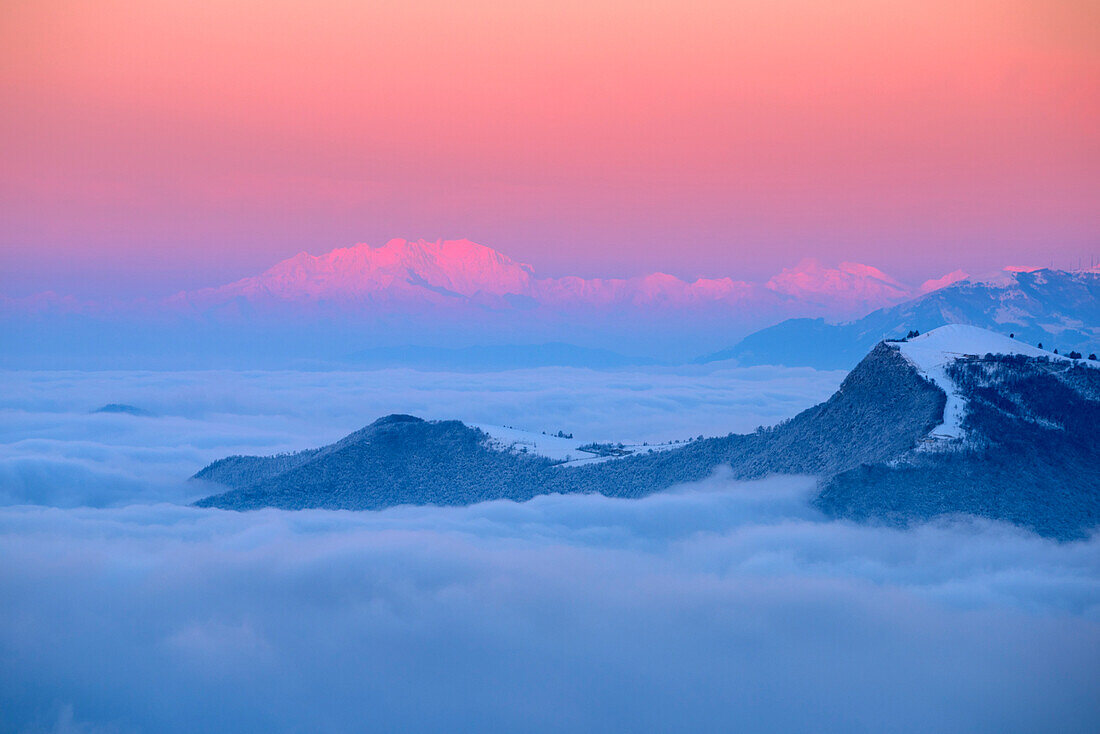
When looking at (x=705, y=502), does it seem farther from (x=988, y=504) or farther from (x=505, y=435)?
(x=505, y=435)

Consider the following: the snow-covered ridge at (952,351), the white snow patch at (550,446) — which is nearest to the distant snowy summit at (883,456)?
the snow-covered ridge at (952,351)

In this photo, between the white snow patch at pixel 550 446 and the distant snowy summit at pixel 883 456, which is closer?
the distant snowy summit at pixel 883 456

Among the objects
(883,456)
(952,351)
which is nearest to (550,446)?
(952,351)

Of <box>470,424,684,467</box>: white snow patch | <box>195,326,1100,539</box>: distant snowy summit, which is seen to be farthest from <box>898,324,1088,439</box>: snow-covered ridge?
<box>470,424,684,467</box>: white snow patch

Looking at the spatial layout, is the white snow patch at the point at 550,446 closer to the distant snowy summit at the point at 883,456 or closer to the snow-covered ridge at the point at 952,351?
the distant snowy summit at the point at 883,456

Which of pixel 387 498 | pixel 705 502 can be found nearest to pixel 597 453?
pixel 387 498

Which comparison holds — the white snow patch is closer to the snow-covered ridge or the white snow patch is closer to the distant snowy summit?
the distant snowy summit
